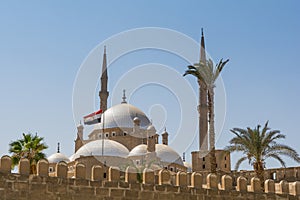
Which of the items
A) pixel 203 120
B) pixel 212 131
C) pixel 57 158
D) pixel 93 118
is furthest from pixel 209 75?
pixel 93 118

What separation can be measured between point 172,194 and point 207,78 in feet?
36.4

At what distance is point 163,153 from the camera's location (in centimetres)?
4469

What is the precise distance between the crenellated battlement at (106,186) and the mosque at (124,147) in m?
21.6

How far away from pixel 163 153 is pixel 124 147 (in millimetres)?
3434

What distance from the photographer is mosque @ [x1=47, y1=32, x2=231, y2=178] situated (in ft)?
133

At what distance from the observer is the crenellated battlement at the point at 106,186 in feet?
35.3

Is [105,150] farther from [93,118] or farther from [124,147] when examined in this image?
[93,118]

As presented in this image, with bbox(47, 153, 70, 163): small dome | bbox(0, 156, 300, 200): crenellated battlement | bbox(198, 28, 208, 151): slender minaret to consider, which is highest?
bbox(198, 28, 208, 151): slender minaret

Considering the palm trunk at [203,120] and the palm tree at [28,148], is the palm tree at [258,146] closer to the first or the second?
the palm tree at [28,148]

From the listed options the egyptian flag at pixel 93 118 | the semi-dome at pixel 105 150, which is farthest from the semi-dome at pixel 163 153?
the egyptian flag at pixel 93 118

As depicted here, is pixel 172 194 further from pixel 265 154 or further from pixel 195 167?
pixel 195 167

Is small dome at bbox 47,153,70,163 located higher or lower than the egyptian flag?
lower

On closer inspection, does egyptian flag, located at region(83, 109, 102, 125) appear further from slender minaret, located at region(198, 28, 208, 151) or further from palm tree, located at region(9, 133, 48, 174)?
palm tree, located at region(9, 133, 48, 174)

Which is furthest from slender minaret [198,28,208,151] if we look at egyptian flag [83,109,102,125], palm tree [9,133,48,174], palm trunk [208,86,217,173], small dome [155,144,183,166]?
palm tree [9,133,48,174]
